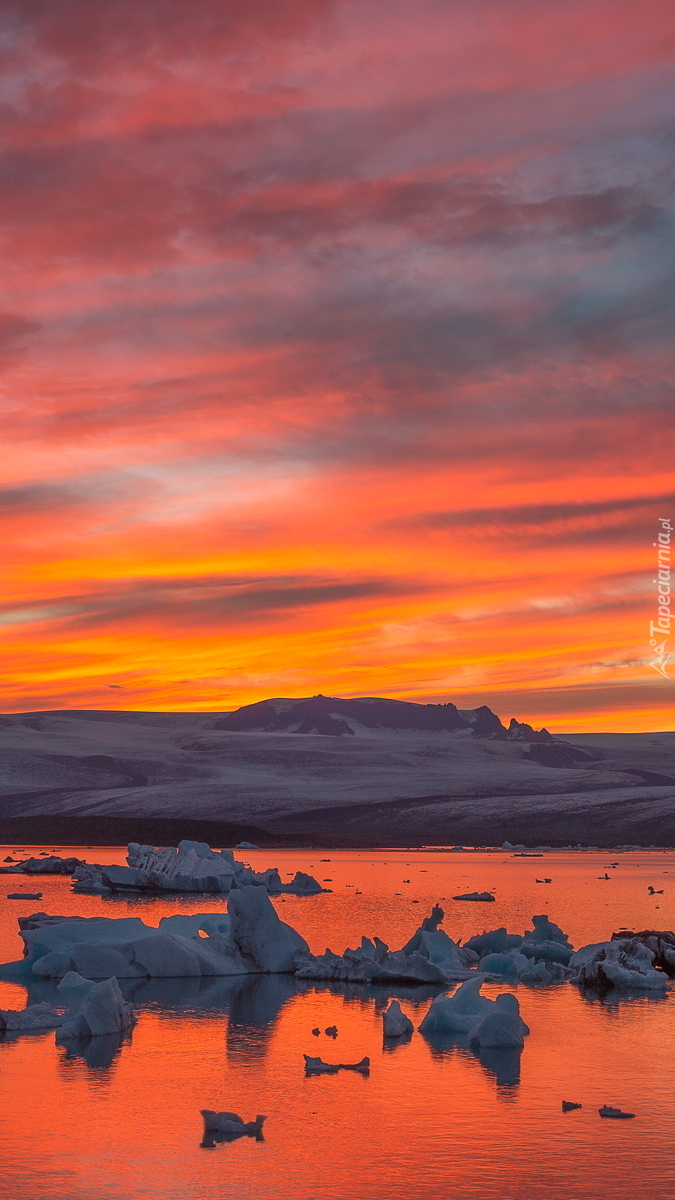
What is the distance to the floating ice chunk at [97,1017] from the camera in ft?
45.4

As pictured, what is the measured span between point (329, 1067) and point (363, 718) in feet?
520

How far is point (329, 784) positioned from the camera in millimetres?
84812

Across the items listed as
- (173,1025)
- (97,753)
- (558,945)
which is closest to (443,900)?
(558,945)

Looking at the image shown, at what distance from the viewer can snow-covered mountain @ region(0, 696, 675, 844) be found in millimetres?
71375

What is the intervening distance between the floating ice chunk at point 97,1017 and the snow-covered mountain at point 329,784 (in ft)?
167

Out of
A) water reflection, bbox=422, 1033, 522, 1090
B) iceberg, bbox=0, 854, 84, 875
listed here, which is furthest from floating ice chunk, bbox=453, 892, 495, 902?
iceberg, bbox=0, 854, 84, 875

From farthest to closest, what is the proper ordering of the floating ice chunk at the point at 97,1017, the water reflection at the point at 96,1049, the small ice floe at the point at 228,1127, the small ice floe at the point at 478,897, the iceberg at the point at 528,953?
the small ice floe at the point at 478,897 → the iceberg at the point at 528,953 → the floating ice chunk at the point at 97,1017 → the water reflection at the point at 96,1049 → the small ice floe at the point at 228,1127

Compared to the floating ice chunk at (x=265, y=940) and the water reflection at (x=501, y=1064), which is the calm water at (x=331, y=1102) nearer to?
the water reflection at (x=501, y=1064)

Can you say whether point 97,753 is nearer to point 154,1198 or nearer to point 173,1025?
point 173,1025

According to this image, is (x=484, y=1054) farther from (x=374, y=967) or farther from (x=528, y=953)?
(x=528, y=953)

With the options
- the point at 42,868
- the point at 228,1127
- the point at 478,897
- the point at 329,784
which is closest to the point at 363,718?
the point at 329,784

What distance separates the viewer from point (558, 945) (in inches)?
765

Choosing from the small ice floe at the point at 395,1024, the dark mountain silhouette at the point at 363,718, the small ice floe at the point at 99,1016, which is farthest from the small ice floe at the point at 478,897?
the dark mountain silhouette at the point at 363,718

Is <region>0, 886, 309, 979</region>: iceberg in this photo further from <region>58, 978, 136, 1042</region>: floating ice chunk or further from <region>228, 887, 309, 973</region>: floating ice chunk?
<region>58, 978, 136, 1042</region>: floating ice chunk
